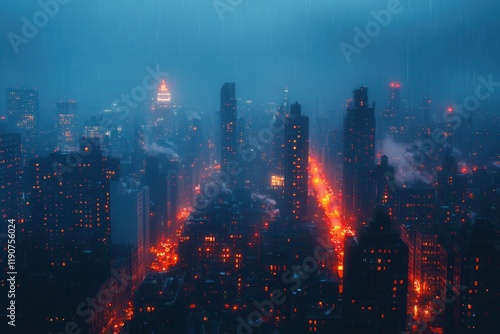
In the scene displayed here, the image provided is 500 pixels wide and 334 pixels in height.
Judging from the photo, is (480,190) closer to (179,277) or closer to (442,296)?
(442,296)

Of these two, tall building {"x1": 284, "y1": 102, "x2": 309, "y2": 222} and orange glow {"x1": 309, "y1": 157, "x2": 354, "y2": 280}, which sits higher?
tall building {"x1": 284, "y1": 102, "x2": 309, "y2": 222}

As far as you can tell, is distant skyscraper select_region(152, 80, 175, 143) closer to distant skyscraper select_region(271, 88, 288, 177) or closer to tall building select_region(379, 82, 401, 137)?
distant skyscraper select_region(271, 88, 288, 177)

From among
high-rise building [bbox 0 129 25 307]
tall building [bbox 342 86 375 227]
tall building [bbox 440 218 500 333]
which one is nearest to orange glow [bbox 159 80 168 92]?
tall building [bbox 342 86 375 227]

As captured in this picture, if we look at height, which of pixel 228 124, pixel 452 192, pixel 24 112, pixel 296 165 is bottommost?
pixel 452 192

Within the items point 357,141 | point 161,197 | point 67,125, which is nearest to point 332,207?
point 357,141

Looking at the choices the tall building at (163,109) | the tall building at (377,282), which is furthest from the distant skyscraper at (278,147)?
the tall building at (377,282)

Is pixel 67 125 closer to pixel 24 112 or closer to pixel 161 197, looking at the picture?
pixel 24 112
